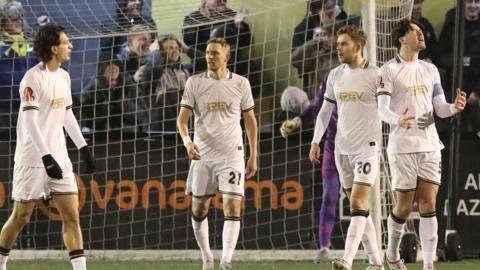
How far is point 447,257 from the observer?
41.5 feet

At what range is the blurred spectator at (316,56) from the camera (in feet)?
44.1

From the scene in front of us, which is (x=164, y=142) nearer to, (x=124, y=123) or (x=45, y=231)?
(x=124, y=123)

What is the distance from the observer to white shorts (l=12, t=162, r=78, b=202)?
8953mm

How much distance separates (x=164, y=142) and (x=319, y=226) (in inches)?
76.4

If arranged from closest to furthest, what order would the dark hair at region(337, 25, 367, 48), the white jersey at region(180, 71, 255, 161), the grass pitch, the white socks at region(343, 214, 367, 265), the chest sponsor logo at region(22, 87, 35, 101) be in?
the chest sponsor logo at region(22, 87, 35, 101), the white socks at region(343, 214, 367, 265), the dark hair at region(337, 25, 367, 48), the white jersey at region(180, 71, 255, 161), the grass pitch

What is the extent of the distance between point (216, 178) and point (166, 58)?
3.36 metres

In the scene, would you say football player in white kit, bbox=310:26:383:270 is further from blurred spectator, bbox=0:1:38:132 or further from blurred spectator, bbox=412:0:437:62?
blurred spectator, bbox=0:1:38:132

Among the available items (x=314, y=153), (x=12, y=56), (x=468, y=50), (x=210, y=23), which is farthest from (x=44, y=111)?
(x=468, y=50)

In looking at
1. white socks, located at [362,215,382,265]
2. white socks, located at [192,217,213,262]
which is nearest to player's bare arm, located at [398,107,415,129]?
white socks, located at [362,215,382,265]

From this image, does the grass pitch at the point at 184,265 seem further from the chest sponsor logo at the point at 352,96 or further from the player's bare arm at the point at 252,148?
the chest sponsor logo at the point at 352,96

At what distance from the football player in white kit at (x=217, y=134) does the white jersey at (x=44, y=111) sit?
64.9 inches

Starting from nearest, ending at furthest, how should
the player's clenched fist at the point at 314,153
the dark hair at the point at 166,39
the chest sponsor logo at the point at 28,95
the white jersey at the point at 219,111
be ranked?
the chest sponsor logo at the point at 28,95
the player's clenched fist at the point at 314,153
the white jersey at the point at 219,111
the dark hair at the point at 166,39

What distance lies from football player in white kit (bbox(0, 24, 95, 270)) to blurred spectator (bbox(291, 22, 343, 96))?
4.81 metres

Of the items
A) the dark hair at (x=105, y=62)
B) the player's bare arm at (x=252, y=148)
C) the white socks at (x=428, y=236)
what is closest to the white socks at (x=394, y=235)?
the white socks at (x=428, y=236)
